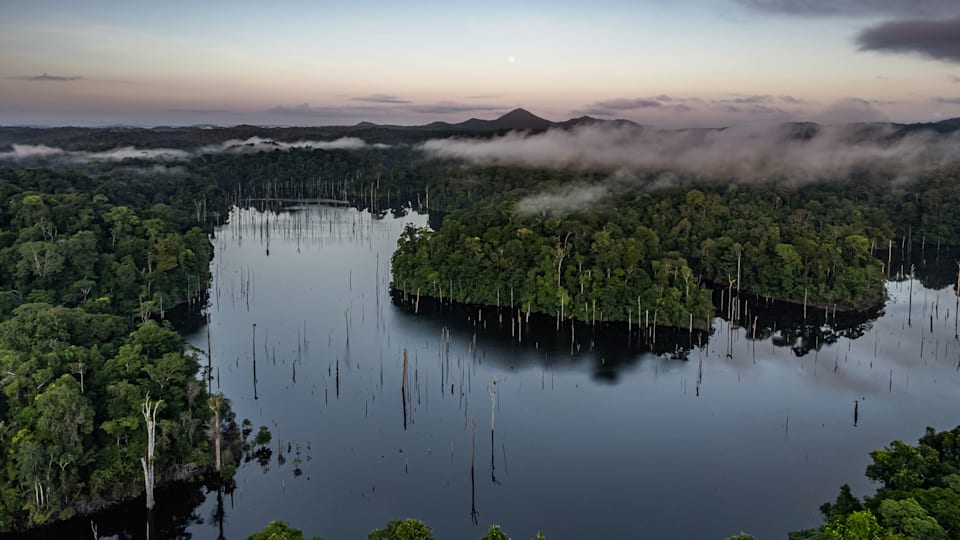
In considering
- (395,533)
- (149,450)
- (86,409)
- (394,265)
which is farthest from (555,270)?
(395,533)

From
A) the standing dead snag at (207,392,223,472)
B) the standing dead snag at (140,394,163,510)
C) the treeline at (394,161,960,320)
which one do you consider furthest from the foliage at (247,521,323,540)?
the treeline at (394,161,960,320)

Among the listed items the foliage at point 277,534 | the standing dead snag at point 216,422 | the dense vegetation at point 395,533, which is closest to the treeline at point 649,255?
the standing dead snag at point 216,422

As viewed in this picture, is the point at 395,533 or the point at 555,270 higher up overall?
the point at 555,270

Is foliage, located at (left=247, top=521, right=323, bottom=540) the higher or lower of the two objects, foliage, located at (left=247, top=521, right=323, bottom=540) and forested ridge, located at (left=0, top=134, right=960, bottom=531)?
→ the lower

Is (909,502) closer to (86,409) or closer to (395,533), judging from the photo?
(395,533)

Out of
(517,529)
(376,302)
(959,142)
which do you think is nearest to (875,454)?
(517,529)

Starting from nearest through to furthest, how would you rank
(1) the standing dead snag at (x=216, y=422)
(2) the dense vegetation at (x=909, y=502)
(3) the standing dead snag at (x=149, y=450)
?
(2) the dense vegetation at (x=909, y=502), (3) the standing dead snag at (x=149, y=450), (1) the standing dead snag at (x=216, y=422)

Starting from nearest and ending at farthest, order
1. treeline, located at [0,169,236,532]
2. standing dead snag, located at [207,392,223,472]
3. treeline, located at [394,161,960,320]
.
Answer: treeline, located at [0,169,236,532] → standing dead snag, located at [207,392,223,472] → treeline, located at [394,161,960,320]

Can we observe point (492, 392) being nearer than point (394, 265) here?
Yes

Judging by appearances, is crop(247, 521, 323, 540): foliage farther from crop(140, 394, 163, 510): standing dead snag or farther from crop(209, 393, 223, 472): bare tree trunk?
crop(209, 393, 223, 472): bare tree trunk

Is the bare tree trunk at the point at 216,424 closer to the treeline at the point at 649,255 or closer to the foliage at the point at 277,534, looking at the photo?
the foliage at the point at 277,534

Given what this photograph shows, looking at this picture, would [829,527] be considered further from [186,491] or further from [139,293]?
[139,293]
